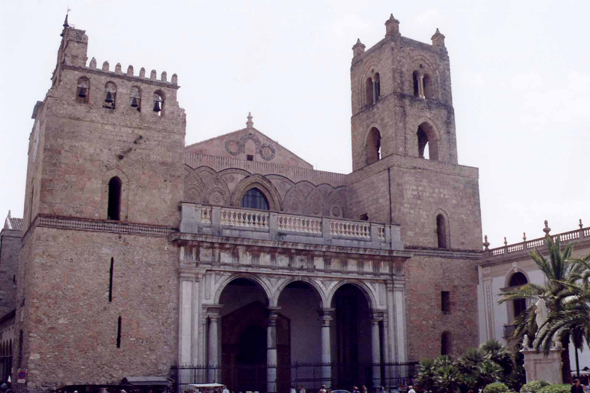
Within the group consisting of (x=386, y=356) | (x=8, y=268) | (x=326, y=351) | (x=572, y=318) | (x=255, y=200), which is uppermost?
(x=255, y=200)

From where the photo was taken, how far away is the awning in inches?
872

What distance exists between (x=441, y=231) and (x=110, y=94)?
14715 millimetres

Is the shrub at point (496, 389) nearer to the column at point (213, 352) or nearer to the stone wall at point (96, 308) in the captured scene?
the column at point (213, 352)

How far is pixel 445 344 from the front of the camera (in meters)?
29.5

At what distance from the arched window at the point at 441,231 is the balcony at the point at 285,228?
261 centimetres

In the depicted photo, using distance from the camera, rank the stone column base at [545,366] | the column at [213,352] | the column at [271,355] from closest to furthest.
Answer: the stone column base at [545,366] → the column at [213,352] → the column at [271,355]

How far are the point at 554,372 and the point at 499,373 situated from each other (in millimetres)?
2417

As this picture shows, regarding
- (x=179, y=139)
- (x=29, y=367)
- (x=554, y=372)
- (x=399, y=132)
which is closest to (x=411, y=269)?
(x=399, y=132)

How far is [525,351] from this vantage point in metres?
22.2

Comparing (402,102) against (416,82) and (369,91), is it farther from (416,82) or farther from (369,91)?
(369,91)

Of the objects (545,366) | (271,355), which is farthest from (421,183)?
(545,366)

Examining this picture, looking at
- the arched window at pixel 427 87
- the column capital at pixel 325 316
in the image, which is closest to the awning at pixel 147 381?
the column capital at pixel 325 316

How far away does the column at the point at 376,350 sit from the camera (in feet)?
88.1

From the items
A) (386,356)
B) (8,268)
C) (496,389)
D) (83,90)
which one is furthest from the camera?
(8,268)
